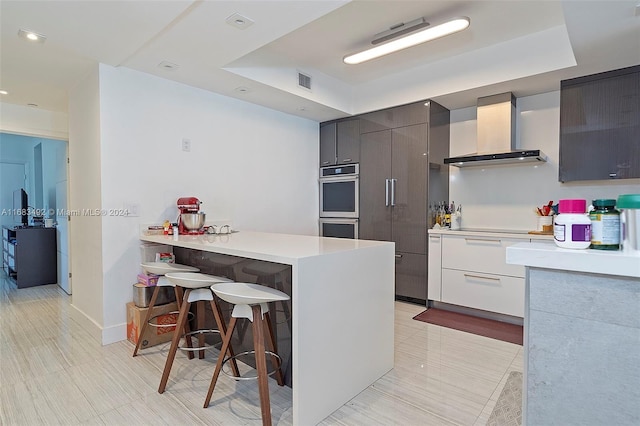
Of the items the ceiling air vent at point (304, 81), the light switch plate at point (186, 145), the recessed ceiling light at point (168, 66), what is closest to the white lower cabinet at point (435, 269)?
the ceiling air vent at point (304, 81)

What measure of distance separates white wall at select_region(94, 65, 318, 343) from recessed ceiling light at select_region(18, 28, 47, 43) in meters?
0.45

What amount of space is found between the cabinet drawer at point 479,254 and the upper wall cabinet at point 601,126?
33.1 inches

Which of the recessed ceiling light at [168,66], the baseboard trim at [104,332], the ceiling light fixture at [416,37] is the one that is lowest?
the baseboard trim at [104,332]

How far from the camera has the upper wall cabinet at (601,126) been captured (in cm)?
274

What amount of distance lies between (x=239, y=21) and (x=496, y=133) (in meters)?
2.68

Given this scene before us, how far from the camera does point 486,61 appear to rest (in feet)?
10.5

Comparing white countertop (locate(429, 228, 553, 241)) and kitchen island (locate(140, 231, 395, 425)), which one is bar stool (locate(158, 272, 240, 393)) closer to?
kitchen island (locate(140, 231, 395, 425))

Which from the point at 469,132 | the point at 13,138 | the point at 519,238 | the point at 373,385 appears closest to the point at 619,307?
the point at 373,385

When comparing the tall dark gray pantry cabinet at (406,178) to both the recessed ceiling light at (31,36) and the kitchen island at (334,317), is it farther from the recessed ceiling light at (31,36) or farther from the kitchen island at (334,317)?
the recessed ceiling light at (31,36)

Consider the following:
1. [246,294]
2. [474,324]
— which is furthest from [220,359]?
[474,324]

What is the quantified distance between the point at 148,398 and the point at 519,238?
3182mm

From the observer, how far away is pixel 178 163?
3240mm

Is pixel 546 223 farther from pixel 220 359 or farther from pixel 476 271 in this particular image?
pixel 220 359

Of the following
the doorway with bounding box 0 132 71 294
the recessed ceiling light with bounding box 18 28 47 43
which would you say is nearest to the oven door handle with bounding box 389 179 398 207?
the recessed ceiling light with bounding box 18 28 47 43
